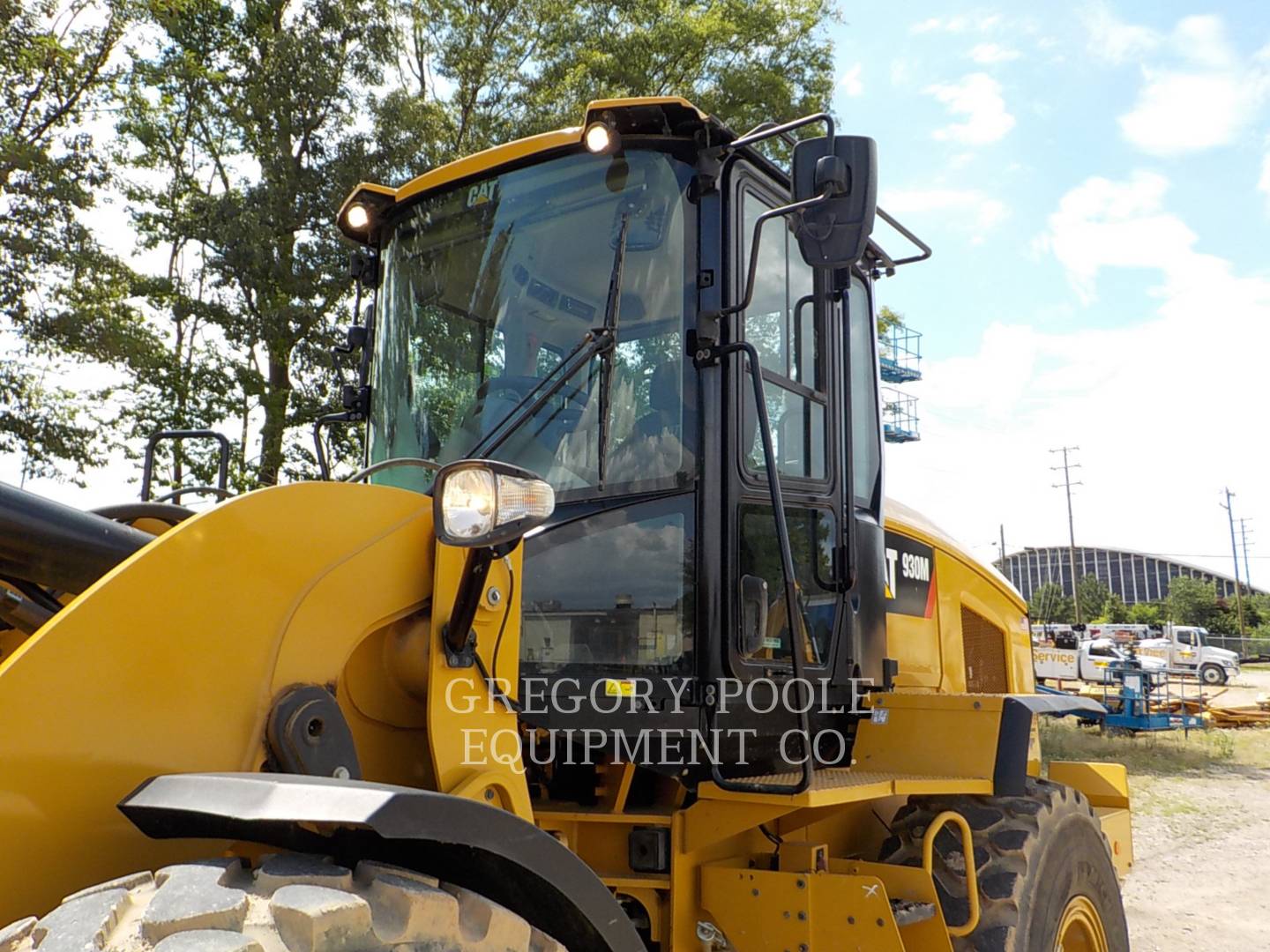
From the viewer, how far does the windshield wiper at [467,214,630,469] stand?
113 inches

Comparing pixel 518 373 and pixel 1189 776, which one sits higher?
pixel 518 373

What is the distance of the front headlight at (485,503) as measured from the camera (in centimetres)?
187

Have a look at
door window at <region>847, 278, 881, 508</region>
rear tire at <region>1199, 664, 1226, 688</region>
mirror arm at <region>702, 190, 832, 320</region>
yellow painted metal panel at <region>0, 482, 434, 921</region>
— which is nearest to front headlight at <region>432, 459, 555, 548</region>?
yellow painted metal panel at <region>0, 482, 434, 921</region>

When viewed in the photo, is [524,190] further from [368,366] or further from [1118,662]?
[1118,662]

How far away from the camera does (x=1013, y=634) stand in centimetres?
517

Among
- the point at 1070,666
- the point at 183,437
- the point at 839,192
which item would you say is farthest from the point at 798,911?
the point at 1070,666

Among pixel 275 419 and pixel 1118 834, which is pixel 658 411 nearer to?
pixel 1118 834

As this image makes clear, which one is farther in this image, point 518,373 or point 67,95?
point 67,95

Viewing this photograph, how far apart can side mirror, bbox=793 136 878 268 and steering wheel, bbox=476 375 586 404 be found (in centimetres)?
75

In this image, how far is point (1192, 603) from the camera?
62.7m

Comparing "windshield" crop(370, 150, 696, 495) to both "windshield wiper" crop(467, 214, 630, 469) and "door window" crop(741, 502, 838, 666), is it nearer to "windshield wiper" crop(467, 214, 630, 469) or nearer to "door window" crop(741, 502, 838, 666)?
"windshield wiper" crop(467, 214, 630, 469)

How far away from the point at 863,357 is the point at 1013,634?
2.07 meters

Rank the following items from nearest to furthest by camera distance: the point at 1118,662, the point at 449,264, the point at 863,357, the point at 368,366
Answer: the point at 449,264, the point at 368,366, the point at 863,357, the point at 1118,662

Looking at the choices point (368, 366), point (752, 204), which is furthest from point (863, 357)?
point (368, 366)
